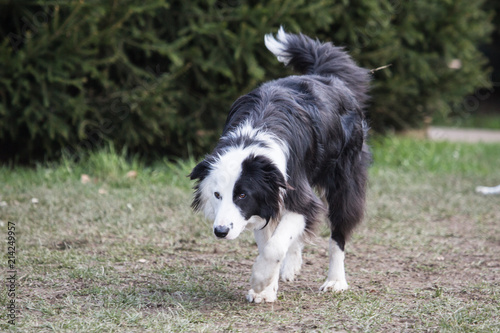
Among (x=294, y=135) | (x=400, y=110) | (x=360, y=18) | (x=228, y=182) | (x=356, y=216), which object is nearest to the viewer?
(x=228, y=182)

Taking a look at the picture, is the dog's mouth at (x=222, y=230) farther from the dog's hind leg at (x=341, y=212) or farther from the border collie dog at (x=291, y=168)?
the dog's hind leg at (x=341, y=212)

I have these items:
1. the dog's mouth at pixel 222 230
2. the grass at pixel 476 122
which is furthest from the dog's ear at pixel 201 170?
the grass at pixel 476 122

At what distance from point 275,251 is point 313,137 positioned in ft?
2.46

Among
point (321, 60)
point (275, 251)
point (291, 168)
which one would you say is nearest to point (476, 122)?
point (321, 60)

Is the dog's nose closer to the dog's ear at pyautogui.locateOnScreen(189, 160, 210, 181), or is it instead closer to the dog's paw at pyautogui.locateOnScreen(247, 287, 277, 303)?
the dog's ear at pyautogui.locateOnScreen(189, 160, 210, 181)

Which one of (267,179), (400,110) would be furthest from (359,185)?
(400,110)

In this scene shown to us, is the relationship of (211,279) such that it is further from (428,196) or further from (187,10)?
(187,10)

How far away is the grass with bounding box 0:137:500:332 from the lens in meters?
3.35

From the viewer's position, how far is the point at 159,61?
25.5 ft

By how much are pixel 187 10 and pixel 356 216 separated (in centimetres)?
431

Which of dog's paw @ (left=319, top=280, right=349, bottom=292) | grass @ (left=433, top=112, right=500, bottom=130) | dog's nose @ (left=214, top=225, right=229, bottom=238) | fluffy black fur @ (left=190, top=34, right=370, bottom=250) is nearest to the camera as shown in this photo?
dog's nose @ (left=214, top=225, right=229, bottom=238)

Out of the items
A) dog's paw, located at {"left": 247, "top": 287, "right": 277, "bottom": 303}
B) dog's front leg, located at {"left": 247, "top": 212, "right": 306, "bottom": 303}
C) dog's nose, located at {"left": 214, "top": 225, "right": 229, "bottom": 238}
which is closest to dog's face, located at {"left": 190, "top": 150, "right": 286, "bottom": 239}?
dog's nose, located at {"left": 214, "top": 225, "right": 229, "bottom": 238}

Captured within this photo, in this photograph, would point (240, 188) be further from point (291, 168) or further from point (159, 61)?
point (159, 61)

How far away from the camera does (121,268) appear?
4.26 meters
